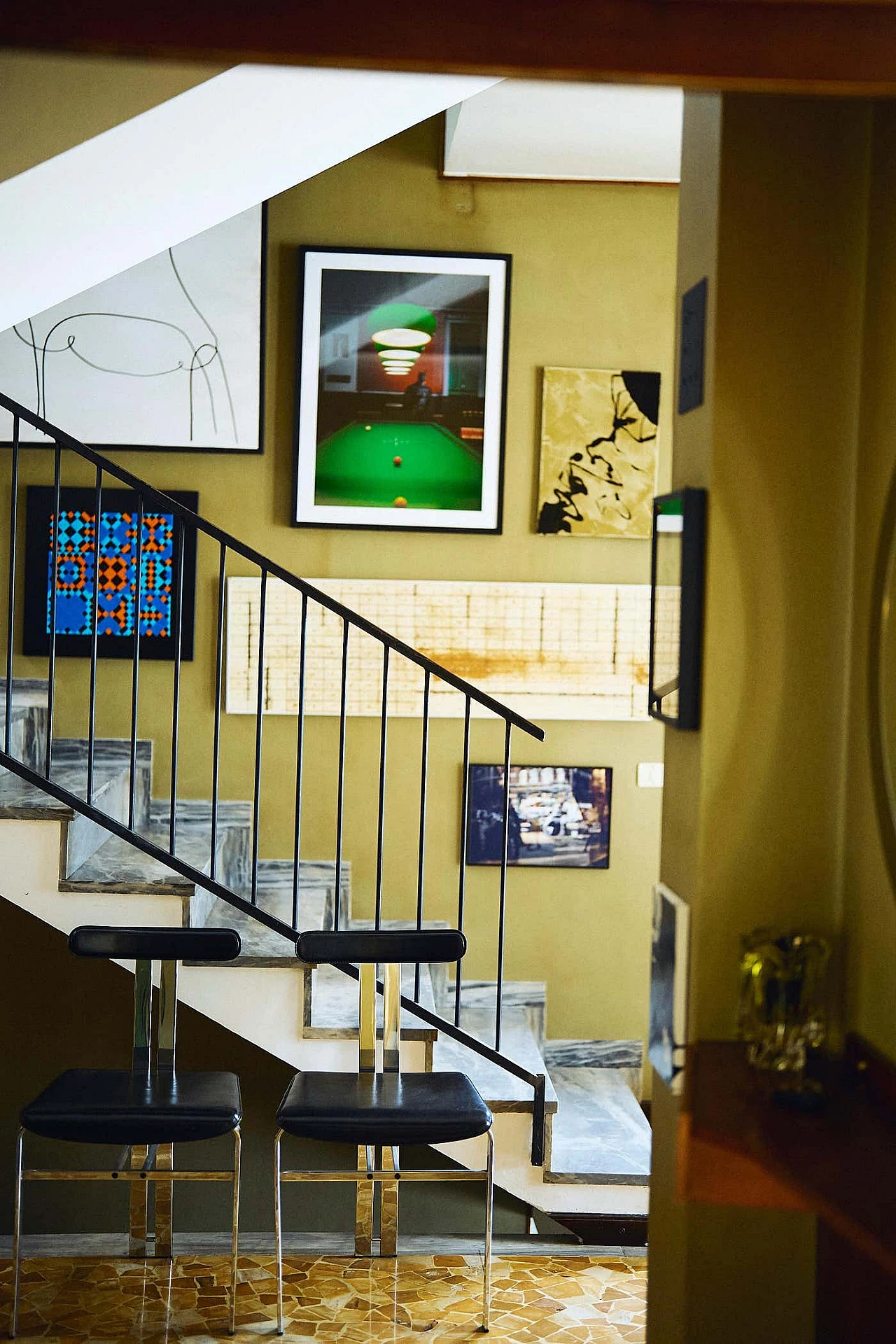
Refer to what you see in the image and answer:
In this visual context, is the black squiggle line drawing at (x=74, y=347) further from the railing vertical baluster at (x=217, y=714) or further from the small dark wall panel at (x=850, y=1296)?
the small dark wall panel at (x=850, y=1296)

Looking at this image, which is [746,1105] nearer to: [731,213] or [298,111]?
[731,213]

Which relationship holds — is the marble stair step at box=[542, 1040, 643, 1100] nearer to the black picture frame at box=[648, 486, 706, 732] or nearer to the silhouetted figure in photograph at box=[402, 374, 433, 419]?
the silhouetted figure in photograph at box=[402, 374, 433, 419]

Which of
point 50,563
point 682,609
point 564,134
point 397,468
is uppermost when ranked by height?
point 564,134

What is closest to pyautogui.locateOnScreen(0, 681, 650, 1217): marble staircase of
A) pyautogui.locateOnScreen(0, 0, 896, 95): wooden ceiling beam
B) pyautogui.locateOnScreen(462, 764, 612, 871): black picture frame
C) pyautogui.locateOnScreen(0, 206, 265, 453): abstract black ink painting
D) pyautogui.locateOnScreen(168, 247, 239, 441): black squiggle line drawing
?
pyautogui.locateOnScreen(462, 764, 612, 871): black picture frame

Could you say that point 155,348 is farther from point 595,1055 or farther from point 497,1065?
point 595,1055

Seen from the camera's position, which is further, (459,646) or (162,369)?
(459,646)

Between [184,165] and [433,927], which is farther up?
[184,165]

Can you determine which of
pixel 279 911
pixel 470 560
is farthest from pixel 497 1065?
pixel 470 560

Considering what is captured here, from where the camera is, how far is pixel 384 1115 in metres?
2.82

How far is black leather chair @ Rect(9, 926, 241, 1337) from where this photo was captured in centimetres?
279

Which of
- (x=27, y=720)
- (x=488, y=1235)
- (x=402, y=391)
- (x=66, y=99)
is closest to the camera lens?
(x=66, y=99)

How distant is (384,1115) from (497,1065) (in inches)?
28.8

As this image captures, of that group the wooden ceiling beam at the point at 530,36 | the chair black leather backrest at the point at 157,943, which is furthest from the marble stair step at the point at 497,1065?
the wooden ceiling beam at the point at 530,36

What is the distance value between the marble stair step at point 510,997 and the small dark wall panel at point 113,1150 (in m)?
0.59
